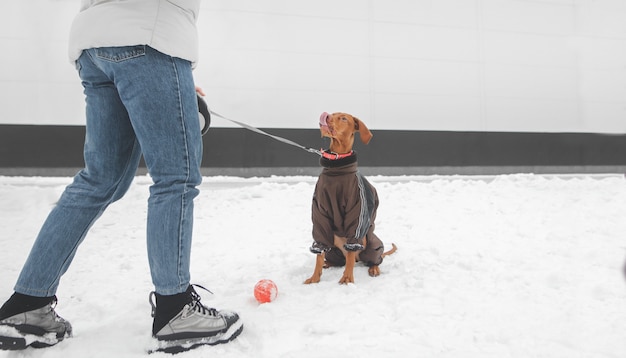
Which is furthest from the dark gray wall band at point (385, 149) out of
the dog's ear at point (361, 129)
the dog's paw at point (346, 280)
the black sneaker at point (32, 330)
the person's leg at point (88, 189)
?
the black sneaker at point (32, 330)

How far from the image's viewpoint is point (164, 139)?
3.49 ft

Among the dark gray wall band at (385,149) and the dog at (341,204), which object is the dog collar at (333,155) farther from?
the dark gray wall band at (385,149)

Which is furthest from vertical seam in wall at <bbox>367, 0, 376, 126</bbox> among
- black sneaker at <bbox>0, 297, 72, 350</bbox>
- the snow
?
black sneaker at <bbox>0, 297, 72, 350</bbox>

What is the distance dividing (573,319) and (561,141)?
18.1ft

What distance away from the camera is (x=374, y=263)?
1.83 m

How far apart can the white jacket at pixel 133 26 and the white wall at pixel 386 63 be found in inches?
156

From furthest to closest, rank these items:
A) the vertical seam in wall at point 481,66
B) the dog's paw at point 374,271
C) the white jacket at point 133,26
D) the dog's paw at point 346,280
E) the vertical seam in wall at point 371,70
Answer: the vertical seam in wall at point 481,66
the vertical seam in wall at point 371,70
the dog's paw at point 374,271
the dog's paw at point 346,280
the white jacket at point 133,26

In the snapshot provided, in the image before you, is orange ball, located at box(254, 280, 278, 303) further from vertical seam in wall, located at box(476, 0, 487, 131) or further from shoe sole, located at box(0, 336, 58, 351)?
vertical seam in wall, located at box(476, 0, 487, 131)

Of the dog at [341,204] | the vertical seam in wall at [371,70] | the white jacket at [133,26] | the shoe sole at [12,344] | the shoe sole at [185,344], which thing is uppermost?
the vertical seam in wall at [371,70]

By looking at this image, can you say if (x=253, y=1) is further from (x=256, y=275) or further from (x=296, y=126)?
(x=256, y=275)

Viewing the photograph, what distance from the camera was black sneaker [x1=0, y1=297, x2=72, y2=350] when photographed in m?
1.05

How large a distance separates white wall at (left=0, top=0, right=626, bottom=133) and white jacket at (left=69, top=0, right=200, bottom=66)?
13.0ft

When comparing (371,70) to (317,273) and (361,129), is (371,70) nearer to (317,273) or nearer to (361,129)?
(361,129)

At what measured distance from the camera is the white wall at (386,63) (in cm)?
472
